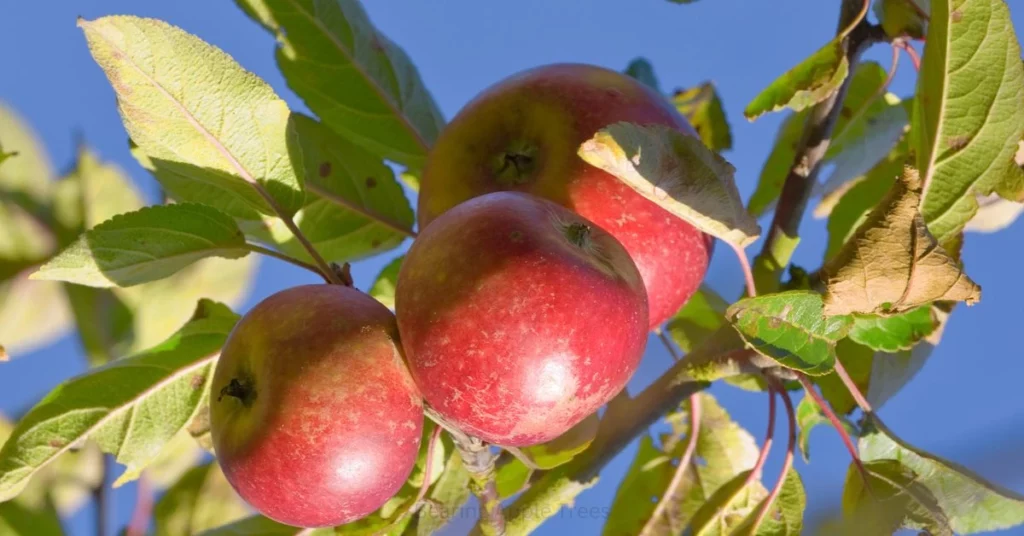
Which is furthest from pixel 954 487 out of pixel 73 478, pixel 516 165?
pixel 73 478

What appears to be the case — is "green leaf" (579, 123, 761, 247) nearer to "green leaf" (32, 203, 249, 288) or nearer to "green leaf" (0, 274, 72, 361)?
"green leaf" (32, 203, 249, 288)

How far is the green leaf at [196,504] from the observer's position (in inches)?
49.3

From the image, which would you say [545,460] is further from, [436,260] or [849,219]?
[849,219]

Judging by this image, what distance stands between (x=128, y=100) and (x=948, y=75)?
2.19 ft

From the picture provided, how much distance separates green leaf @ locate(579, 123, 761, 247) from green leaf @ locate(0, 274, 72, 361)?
0.97 m

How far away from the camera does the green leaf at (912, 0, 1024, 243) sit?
69cm

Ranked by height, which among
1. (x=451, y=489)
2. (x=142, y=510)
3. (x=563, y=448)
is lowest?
(x=142, y=510)

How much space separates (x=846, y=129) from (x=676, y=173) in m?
0.57

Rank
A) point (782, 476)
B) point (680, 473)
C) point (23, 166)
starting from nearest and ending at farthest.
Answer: point (782, 476) → point (680, 473) → point (23, 166)

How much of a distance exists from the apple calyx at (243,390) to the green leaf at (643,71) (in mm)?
702

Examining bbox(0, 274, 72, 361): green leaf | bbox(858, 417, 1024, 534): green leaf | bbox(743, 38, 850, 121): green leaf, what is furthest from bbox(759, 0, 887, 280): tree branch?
bbox(0, 274, 72, 361): green leaf

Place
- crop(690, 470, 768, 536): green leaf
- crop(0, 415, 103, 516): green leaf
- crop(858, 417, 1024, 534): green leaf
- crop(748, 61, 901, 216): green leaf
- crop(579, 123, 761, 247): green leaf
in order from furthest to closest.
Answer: crop(0, 415, 103, 516): green leaf
crop(748, 61, 901, 216): green leaf
crop(690, 470, 768, 536): green leaf
crop(858, 417, 1024, 534): green leaf
crop(579, 123, 761, 247): green leaf

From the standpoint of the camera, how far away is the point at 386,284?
969mm

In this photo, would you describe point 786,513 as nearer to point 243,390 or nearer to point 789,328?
point 789,328
